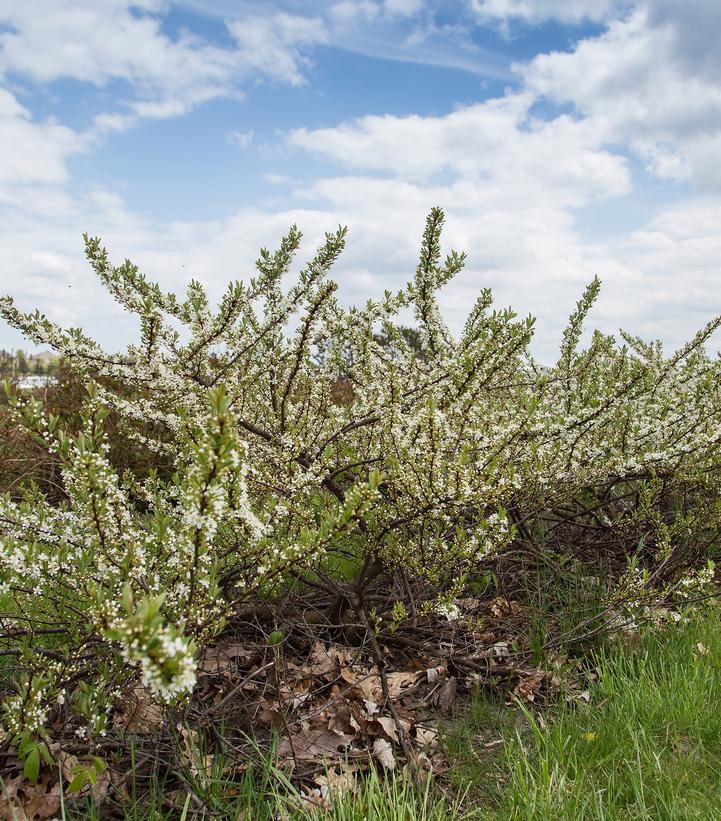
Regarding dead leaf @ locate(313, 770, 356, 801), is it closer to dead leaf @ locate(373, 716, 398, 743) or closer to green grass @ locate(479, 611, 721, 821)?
dead leaf @ locate(373, 716, 398, 743)

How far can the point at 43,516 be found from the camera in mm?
2725

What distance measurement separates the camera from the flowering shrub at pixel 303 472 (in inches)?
86.4

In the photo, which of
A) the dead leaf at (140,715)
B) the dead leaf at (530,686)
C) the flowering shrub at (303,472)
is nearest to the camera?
the flowering shrub at (303,472)

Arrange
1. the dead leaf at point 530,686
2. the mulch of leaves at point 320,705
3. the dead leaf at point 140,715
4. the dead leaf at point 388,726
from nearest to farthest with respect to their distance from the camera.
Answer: the mulch of leaves at point 320,705
the dead leaf at point 140,715
the dead leaf at point 388,726
the dead leaf at point 530,686

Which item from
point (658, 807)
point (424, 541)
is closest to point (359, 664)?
point (424, 541)

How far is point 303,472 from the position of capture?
3662 mm

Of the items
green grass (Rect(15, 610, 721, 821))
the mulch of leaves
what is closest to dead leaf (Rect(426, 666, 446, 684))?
the mulch of leaves

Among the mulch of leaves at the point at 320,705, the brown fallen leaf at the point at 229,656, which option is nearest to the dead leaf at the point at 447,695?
the mulch of leaves at the point at 320,705

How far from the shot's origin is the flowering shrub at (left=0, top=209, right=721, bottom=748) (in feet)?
7.20

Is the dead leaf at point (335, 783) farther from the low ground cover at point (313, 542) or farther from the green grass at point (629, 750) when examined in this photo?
the green grass at point (629, 750)

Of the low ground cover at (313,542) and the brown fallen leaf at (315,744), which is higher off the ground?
the low ground cover at (313,542)

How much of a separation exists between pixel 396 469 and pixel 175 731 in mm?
1446

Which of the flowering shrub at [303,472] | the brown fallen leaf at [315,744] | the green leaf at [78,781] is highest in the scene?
the flowering shrub at [303,472]

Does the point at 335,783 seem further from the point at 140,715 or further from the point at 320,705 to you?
the point at 140,715
